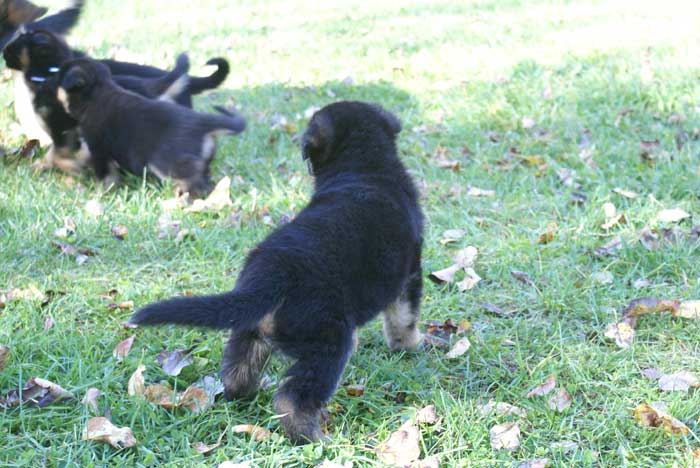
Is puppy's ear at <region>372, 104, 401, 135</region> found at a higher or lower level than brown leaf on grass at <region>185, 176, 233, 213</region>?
higher

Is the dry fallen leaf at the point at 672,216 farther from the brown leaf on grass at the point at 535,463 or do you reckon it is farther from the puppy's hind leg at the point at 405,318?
the brown leaf on grass at the point at 535,463

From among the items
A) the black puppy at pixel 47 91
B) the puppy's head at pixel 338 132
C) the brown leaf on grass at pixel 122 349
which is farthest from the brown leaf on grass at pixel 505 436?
the black puppy at pixel 47 91

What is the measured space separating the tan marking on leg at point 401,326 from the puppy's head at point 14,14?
4.27 metres

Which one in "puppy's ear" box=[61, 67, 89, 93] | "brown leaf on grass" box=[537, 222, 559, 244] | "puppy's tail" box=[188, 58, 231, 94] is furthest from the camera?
"puppy's tail" box=[188, 58, 231, 94]

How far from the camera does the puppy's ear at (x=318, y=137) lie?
11.2 ft

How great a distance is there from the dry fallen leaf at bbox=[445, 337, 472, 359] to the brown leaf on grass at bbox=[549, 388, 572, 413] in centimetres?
50

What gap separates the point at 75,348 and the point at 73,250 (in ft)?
3.83

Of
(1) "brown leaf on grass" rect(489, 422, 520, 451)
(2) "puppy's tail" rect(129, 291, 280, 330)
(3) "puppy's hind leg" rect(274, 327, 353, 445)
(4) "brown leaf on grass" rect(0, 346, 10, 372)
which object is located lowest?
(1) "brown leaf on grass" rect(489, 422, 520, 451)

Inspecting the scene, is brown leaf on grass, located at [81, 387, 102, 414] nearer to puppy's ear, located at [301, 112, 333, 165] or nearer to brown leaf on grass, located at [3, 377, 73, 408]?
brown leaf on grass, located at [3, 377, 73, 408]

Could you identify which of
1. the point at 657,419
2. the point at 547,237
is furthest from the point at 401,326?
the point at 547,237

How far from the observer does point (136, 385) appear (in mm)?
3008

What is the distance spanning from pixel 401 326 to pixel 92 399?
1.31 m

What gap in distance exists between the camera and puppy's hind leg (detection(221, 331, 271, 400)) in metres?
2.87

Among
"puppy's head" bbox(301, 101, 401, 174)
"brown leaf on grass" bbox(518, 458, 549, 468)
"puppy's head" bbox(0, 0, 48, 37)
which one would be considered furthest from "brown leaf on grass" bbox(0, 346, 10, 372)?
"puppy's head" bbox(0, 0, 48, 37)
